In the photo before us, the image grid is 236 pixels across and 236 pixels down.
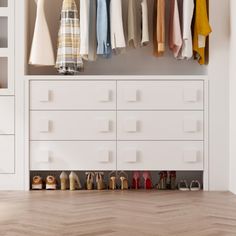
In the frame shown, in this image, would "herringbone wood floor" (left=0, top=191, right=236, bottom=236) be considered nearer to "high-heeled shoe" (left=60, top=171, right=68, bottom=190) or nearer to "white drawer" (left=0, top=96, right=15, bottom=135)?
"high-heeled shoe" (left=60, top=171, right=68, bottom=190)

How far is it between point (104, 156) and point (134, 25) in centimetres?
100

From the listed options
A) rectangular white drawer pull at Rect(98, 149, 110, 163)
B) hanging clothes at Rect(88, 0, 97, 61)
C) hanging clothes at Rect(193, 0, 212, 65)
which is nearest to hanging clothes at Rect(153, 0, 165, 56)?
hanging clothes at Rect(193, 0, 212, 65)

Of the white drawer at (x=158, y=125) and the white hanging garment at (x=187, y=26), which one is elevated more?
the white hanging garment at (x=187, y=26)

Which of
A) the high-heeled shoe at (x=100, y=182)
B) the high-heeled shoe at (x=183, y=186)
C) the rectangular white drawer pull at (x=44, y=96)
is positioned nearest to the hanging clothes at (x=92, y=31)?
the rectangular white drawer pull at (x=44, y=96)

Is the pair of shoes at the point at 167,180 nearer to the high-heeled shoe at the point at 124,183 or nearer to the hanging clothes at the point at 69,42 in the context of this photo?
the high-heeled shoe at the point at 124,183

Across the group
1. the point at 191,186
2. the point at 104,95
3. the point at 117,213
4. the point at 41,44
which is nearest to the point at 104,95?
the point at 104,95

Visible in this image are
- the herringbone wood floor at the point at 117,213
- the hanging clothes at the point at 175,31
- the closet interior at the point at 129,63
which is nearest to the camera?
the herringbone wood floor at the point at 117,213

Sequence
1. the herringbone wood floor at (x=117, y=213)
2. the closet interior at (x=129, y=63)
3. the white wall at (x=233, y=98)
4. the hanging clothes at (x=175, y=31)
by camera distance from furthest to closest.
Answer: the closet interior at (x=129, y=63)
the hanging clothes at (x=175, y=31)
the white wall at (x=233, y=98)
the herringbone wood floor at (x=117, y=213)

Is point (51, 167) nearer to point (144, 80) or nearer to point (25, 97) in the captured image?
point (25, 97)

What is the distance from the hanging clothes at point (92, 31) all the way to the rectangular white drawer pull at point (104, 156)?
69cm

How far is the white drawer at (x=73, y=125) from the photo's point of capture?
4.26 meters

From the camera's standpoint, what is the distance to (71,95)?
14.0 ft

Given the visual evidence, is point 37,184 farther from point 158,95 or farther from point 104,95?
point 158,95

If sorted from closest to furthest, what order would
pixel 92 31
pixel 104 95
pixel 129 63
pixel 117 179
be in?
pixel 104 95
pixel 92 31
pixel 117 179
pixel 129 63
